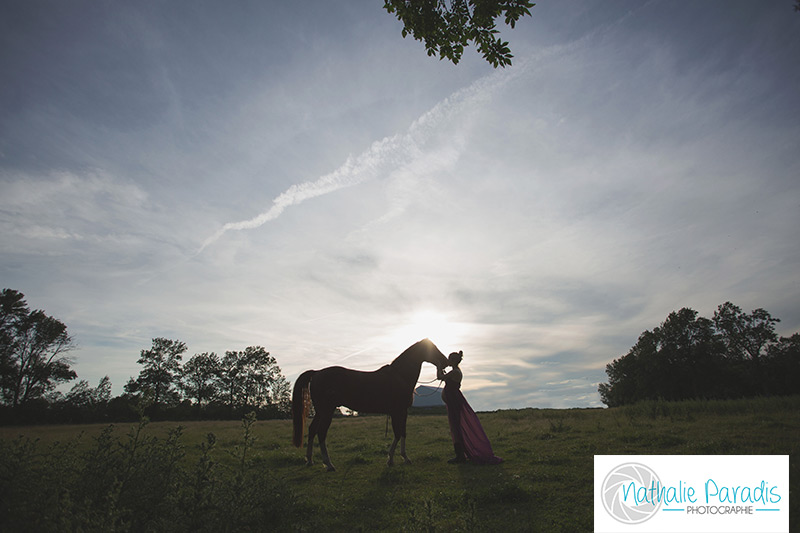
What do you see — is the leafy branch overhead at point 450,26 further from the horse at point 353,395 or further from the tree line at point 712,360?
the tree line at point 712,360

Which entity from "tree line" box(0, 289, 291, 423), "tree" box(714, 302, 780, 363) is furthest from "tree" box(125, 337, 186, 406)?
"tree" box(714, 302, 780, 363)

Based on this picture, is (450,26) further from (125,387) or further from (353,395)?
(125,387)

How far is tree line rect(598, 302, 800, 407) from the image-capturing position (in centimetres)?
5000

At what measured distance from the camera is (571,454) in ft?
34.0

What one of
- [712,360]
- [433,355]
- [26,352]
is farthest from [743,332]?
[26,352]

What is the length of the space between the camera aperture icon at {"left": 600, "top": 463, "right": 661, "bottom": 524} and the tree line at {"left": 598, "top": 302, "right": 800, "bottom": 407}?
55075 millimetres

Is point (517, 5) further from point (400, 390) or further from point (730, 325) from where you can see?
point (730, 325)

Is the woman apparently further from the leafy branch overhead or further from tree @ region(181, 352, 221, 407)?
tree @ region(181, 352, 221, 407)

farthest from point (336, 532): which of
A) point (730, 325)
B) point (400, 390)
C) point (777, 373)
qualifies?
point (730, 325)

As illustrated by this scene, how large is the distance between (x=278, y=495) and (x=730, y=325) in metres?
75.1

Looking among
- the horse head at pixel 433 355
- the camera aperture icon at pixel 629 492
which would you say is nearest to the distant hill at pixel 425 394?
the horse head at pixel 433 355

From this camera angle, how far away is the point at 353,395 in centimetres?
1072

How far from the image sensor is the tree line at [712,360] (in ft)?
164

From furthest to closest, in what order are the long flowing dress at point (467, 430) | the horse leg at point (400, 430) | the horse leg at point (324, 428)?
1. the horse leg at point (400, 430)
2. the horse leg at point (324, 428)
3. the long flowing dress at point (467, 430)
